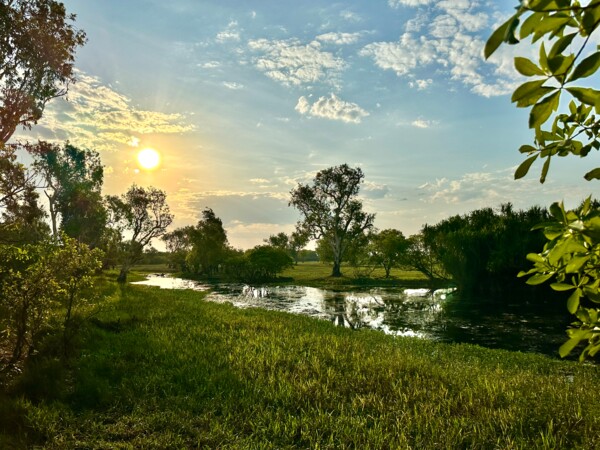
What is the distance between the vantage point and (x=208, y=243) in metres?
71.6

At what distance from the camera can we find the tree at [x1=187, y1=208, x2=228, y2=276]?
71.8 meters

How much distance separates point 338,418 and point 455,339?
12594 mm

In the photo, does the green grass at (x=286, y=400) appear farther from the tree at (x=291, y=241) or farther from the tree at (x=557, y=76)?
the tree at (x=291, y=241)

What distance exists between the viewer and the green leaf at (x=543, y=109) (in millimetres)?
1103

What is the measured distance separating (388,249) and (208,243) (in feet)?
118

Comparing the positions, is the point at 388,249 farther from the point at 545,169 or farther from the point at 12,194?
the point at 545,169

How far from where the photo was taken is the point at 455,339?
16.7m

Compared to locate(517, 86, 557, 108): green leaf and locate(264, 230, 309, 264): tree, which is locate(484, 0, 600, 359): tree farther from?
locate(264, 230, 309, 264): tree

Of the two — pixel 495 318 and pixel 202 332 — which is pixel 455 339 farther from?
pixel 202 332

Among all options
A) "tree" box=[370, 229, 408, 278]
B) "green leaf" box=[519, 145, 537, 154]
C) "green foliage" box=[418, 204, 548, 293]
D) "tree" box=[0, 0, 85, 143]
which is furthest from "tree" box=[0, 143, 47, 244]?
"tree" box=[370, 229, 408, 278]

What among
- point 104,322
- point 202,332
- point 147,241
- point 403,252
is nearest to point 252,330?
point 202,332

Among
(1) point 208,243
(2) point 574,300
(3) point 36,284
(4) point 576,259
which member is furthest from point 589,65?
(1) point 208,243

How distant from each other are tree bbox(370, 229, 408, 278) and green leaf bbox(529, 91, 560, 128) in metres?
52.3

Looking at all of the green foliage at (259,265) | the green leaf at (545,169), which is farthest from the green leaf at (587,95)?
the green foliage at (259,265)
